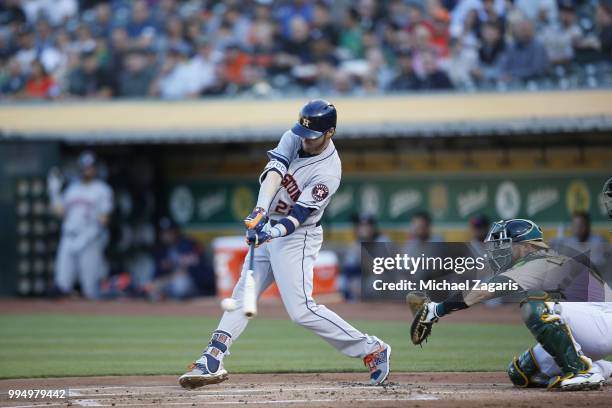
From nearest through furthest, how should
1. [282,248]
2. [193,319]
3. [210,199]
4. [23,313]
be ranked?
[282,248], [193,319], [23,313], [210,199]

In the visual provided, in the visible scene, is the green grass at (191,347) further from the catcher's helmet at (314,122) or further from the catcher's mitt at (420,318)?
the catcher's helmet at (314,122)

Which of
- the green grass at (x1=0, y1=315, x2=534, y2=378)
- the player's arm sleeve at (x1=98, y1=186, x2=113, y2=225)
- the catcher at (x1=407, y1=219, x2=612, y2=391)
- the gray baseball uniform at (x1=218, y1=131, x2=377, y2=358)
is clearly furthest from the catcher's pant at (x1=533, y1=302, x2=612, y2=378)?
the player's arm sleeve at (x1=98, y1=186, x2=113, y2=225)

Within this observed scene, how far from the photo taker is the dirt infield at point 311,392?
18.5 feet

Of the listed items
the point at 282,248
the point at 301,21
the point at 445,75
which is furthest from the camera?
the point at 301,21

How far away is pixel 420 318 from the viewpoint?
6.03 meters

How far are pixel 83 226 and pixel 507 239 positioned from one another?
32.6 feet

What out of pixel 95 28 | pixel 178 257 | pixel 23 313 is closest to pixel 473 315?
pixel 178 257

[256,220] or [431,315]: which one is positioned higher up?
[256,220]

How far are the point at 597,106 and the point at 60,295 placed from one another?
7918 mm

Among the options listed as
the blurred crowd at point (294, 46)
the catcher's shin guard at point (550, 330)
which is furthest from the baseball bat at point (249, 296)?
the blurred crowd at point (294, 46)

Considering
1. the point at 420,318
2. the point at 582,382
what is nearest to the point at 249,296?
the point at 420,318

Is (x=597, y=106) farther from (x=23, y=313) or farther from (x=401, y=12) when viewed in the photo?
(x=23, y=313)

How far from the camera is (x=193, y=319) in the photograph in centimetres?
1210

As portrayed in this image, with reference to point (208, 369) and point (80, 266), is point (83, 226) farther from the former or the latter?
point (208, 369)
